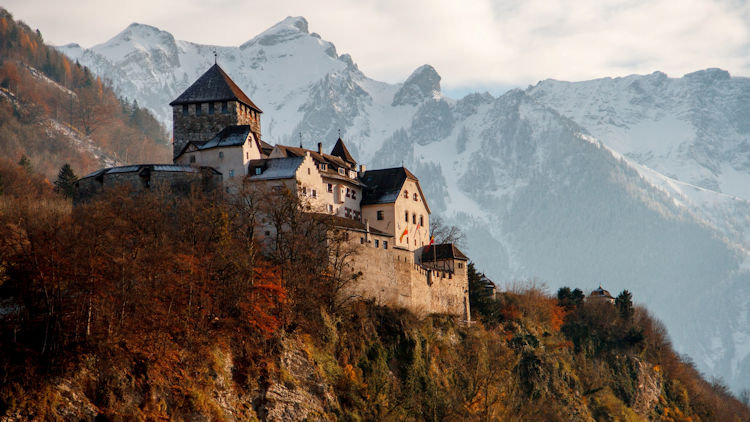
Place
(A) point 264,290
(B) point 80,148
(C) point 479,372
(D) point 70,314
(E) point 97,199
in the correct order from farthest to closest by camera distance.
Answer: (B) point 80,148, (C) point 479,372, (E) point 97,199, (A) point 264,290, (D) point 70,314

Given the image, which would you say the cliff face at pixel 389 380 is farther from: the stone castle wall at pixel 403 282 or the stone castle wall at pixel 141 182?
the stone castle wall at pixel 141 182

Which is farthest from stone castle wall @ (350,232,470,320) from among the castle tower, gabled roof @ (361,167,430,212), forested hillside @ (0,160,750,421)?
the castle tower

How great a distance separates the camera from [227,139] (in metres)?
78.2

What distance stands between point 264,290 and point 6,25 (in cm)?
15964

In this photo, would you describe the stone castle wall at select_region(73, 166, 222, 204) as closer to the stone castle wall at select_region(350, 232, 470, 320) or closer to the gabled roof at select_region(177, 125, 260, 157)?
the gabled roof at select_region(177, 125, 260, 157)

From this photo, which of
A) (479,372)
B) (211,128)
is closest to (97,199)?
(211,128)

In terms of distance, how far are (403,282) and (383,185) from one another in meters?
15.1

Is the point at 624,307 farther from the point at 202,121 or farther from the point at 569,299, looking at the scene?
the point at 202,121

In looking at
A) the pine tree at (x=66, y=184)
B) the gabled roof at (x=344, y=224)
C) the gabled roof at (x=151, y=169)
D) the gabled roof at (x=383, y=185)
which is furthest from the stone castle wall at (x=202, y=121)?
the gabled roof at (x=344, y=224)

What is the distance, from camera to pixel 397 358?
238 ft

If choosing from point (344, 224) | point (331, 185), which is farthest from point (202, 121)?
point (344, 224)

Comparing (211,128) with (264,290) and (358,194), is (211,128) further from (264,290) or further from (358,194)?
(264,290)

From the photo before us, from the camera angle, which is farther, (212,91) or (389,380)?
(212,91)

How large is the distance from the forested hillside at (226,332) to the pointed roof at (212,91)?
16.6 m
